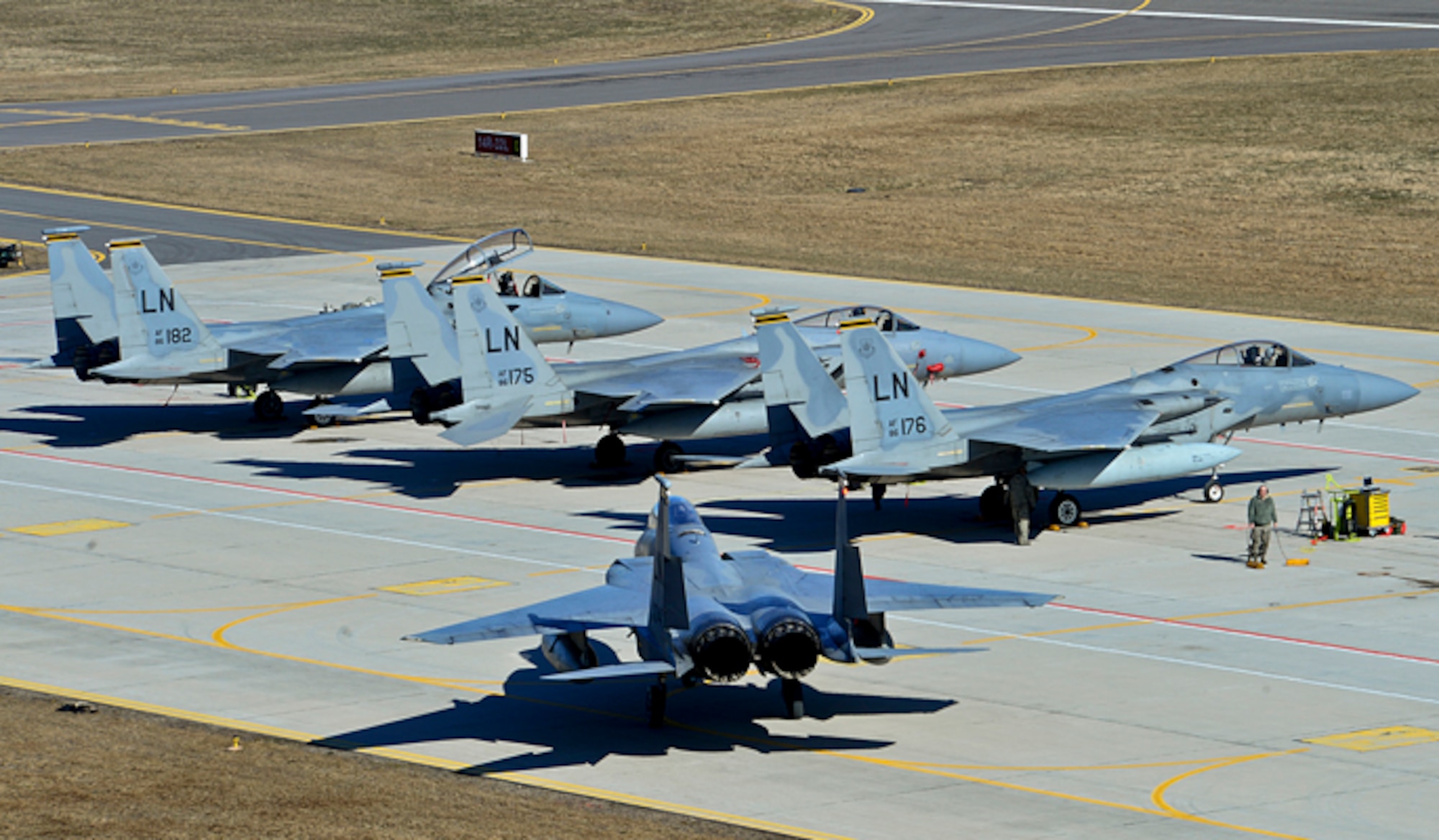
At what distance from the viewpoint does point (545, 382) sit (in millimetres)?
43531

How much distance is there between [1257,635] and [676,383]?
52.0 ft

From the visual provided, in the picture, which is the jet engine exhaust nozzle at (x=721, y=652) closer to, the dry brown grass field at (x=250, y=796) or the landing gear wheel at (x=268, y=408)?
the dry brown grass field at (x=250, y=796)

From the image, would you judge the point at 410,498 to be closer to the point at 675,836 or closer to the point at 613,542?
the point at 613,542

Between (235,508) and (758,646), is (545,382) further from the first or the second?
(758,646)

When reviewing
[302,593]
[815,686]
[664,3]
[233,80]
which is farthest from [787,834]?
[664,3]

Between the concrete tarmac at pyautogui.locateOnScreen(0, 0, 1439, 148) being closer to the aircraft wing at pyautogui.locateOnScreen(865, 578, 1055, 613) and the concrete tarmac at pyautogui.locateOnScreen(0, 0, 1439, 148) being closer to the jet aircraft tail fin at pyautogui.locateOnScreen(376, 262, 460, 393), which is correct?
the jet aircraft tail fin at pyautogui.locateOnScreen(376, 262, 460, 393)

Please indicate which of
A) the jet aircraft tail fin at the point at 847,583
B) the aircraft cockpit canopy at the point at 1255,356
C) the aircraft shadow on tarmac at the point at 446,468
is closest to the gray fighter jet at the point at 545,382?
the aircraft shadow on tarmac at the point at 446,468

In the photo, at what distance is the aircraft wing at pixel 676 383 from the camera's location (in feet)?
143

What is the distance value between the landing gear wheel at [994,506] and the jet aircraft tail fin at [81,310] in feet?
69.5

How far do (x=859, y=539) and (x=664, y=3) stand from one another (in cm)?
11072

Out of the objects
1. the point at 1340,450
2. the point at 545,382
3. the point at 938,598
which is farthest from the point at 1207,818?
the point at 1340,450

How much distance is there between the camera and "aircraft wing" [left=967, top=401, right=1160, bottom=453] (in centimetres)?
3809

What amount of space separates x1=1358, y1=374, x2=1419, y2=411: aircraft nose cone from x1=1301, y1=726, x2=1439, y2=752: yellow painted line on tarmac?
57.8 feet

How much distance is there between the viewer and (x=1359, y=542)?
38188mm
